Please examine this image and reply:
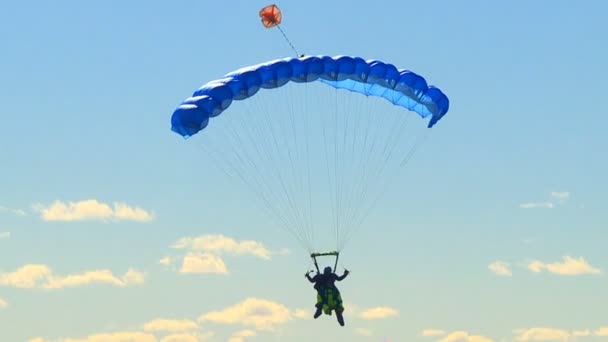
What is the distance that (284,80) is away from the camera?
46.8 meters

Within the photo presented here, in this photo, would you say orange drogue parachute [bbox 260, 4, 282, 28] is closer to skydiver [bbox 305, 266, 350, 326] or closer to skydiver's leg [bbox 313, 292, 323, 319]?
skydiver [bbox 305, 266, 350, 326]

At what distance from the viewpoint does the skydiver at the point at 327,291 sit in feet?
156

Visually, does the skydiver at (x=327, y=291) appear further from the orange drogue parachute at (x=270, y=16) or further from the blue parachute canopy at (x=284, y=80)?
the orange drogue parachute at (x=270, y=16)

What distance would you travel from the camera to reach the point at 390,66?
1902 inches

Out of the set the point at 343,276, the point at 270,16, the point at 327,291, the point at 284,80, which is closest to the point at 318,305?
the point at 327,291

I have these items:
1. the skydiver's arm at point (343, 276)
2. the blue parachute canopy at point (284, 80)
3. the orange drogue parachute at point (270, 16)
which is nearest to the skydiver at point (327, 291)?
the skydiver's arm at point (343, 276)

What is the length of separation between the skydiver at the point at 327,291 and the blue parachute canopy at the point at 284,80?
5.90 metres

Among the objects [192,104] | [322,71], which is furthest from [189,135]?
[322,71]

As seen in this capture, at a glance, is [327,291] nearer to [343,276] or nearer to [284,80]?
[343,276]

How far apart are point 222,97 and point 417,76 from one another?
6.64m

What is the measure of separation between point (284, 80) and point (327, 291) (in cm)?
665

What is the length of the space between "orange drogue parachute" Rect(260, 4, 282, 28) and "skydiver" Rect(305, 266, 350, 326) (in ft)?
25.5

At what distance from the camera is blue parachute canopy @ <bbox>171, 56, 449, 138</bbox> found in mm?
46156

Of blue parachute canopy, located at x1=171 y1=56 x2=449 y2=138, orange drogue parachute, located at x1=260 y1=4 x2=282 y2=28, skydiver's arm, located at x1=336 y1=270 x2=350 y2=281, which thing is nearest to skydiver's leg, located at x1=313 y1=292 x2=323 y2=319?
skydiver's arm, located at x1=336 y1=270 x2=350 y2=281
